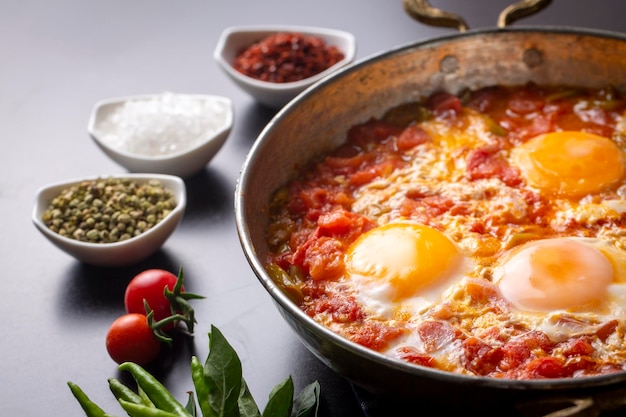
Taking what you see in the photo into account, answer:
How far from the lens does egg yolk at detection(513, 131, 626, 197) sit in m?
3.77

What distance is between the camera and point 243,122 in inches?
195

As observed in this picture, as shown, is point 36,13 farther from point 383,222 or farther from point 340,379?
point 340,379

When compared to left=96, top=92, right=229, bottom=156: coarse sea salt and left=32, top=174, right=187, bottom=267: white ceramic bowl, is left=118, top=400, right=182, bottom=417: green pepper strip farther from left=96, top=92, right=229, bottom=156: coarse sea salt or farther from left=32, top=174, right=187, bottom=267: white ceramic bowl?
left=96, top=92, right=229, bottom=156: coarse sea salt

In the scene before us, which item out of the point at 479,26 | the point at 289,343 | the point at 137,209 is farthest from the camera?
the point at 479,26

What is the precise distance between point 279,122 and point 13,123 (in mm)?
2236

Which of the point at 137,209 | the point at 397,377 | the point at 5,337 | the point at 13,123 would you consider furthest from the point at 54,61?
the point at 397,377

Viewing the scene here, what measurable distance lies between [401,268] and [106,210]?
1533mm

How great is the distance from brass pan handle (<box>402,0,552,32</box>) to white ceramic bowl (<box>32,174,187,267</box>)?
152cm

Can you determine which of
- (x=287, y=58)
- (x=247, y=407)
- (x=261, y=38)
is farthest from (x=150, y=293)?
(x=261, y=38)

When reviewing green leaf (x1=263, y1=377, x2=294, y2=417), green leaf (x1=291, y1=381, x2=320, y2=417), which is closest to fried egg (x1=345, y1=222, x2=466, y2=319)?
green leaf (x1=291, y1=381, x2=320, y2=417)

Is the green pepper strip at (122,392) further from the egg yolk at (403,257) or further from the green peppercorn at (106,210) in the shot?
the egg yolk at (403,257)

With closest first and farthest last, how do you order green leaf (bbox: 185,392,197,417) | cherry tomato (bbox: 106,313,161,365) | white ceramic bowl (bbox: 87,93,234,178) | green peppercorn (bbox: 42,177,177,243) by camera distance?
green leaf (bbox: 185,392,197,417)
cherry tomato (bbox: 106,313,161,365)
green peppercorn (bbox: 42,177,177,243)
white ceramic bowl (bbox: 87,93,234,178)

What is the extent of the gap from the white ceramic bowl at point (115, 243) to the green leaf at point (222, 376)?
1095mm

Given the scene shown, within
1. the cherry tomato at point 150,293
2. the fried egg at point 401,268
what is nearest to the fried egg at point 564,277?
the fried egg at point 401,268
